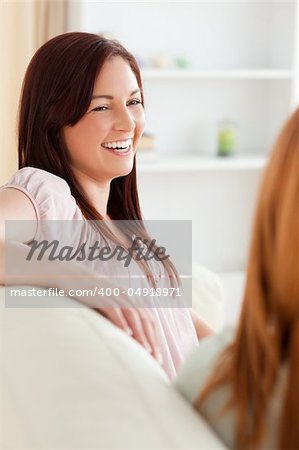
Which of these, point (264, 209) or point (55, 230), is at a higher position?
point (264, 209)

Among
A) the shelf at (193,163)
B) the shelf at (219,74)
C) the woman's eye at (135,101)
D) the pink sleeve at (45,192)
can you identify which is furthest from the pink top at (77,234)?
the shelf at (219,74)

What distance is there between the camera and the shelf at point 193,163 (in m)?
3.63

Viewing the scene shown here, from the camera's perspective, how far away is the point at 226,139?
3.89 metres

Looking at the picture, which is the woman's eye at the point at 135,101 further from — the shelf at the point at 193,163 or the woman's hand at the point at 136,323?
the shelf at the point at 193,163

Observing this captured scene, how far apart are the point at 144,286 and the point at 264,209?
2.56 feet

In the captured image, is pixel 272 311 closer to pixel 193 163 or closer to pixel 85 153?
pixel 85 153

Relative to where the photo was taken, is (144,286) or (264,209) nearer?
(264,209)

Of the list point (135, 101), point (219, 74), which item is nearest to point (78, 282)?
point (135, 101)

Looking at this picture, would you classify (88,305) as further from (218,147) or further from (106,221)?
(218,147)

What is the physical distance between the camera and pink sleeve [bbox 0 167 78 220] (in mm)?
1528

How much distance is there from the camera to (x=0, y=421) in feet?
3.95

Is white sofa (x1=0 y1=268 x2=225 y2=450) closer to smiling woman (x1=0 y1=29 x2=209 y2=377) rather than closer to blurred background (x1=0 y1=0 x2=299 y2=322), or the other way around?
smiling woman (x1=0 y1=29 x2=209 y2=377)

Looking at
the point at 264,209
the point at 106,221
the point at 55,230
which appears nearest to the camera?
the point at 264,209

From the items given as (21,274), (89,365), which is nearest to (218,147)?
(21,274)
